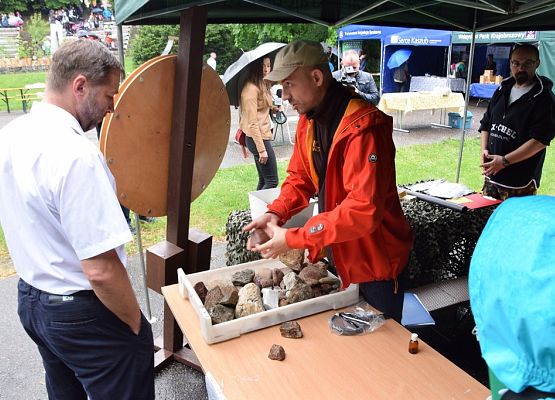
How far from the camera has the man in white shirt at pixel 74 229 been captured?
1409 mm

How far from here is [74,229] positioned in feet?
4.64

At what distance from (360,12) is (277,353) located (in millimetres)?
2831

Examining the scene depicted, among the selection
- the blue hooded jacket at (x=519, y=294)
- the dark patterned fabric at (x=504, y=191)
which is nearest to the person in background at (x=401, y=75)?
the dark patterned fabric at (x=504, y=191)

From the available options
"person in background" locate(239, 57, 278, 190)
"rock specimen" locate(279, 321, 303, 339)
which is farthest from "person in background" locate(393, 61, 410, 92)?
"rock specimen" locate(279, 321, 303, 339)

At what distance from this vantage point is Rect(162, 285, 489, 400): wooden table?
142cm

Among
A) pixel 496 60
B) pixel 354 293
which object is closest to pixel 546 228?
pixel 354 293

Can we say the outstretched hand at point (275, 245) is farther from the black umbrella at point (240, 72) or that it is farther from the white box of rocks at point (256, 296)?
the black umbrella at point (240, 72)

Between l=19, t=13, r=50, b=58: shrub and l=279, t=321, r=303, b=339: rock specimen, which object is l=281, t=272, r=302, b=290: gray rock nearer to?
l=279, t=321, r=303, b=339: rock specimen

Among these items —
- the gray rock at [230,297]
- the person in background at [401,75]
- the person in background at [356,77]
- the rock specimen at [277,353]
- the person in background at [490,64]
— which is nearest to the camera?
the rock specimen at [277,353]

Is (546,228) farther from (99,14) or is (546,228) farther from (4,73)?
(99,14)

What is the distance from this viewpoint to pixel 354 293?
1.92 meters

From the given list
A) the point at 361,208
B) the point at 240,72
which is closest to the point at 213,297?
the point at 361,208

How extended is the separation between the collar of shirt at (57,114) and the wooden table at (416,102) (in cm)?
1018

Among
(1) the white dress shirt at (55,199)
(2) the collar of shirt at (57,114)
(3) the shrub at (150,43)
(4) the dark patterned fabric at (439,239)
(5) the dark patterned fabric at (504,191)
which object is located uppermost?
(3) the shrub at (150,43)
